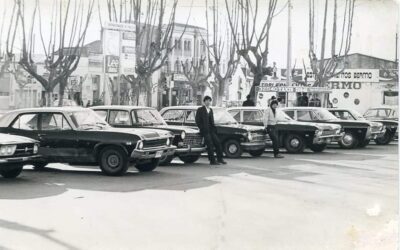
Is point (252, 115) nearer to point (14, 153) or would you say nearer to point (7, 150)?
point (14, 153)

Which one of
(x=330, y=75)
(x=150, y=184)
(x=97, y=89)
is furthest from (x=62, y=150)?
(x=97, y=89)

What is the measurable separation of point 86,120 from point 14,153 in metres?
1.86

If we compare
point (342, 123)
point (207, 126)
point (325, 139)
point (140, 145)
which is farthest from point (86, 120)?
point (342, 123)

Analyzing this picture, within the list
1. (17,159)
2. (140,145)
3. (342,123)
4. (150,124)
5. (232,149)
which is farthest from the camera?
(342,123)

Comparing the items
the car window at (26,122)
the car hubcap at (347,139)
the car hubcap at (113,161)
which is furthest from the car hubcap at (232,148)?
the car hubcap at (347,139)

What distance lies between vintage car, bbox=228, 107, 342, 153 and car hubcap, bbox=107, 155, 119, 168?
20.7 feet

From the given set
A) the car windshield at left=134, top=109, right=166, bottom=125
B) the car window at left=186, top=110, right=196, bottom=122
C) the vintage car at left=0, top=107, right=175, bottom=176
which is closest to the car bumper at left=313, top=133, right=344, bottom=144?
the car window at left=186, top=110, right=196, bottom=122

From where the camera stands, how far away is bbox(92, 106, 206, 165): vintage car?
12016 millimetres

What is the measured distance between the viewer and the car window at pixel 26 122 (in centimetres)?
1078

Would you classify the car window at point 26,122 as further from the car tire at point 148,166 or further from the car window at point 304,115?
the car window at point 304,115

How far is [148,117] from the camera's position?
12320 mm

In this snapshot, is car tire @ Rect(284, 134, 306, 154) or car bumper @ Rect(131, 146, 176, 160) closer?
car bumper @ Rect(131, 146, 176, 160)

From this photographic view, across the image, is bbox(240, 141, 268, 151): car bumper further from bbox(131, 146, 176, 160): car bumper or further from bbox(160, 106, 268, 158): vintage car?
bbox(131, 146, 176, 160): car bumper

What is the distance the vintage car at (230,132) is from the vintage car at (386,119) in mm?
7484
